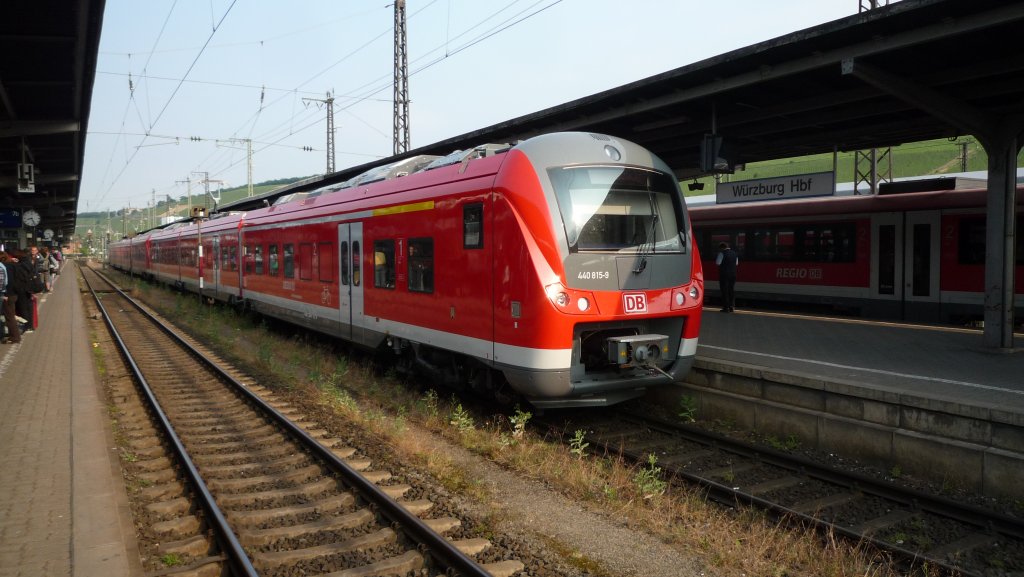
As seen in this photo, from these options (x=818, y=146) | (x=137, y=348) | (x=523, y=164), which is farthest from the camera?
(x=137, y=348)

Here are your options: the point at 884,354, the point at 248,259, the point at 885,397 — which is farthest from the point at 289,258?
the point at 885,397

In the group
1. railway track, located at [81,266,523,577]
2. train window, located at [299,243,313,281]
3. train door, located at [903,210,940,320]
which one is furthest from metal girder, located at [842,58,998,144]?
train window, located at [299,243,313,281]

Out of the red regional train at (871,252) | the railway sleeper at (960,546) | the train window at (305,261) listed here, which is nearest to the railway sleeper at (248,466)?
the railway sleeper at (960,546)

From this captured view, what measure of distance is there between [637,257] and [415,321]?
3178 mm

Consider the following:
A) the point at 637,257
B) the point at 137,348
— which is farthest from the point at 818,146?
the point at 137,348

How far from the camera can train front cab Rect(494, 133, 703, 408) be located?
22.7 feet

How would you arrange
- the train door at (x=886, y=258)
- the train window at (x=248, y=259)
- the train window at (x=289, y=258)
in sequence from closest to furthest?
the train window at (x=289, y=258), the train door at (x=886, y=258), the train window at (x=248, y=259)

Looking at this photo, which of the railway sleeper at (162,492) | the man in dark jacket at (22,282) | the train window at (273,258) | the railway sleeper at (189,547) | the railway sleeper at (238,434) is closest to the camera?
the railway sleeper at (189,547)

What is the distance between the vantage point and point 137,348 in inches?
592

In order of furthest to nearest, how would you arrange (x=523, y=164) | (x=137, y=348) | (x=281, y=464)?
(x=137, y=348)
(x=523, y=164)
(x=281, y=464)

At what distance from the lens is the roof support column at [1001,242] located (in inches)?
368

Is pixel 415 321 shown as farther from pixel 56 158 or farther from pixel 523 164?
pixel 56 158

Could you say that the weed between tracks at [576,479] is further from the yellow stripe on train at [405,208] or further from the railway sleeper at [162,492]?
the yellow stripe on train at [405,208]

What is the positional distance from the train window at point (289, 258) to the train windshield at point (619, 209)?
8.30 metres
